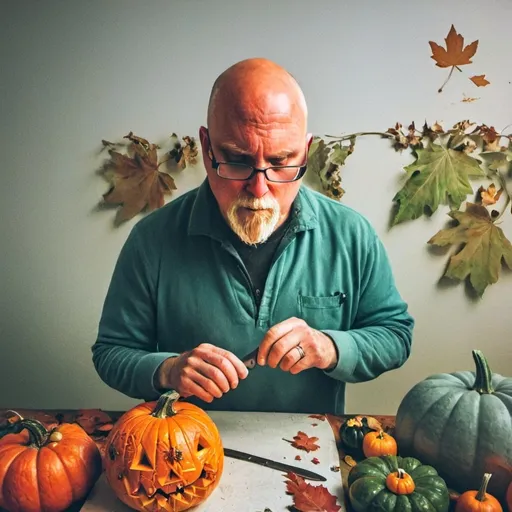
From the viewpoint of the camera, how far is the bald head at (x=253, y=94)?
1.08m

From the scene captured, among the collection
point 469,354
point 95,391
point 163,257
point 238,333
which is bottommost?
point 95,391

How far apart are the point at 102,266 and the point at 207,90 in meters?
0.65

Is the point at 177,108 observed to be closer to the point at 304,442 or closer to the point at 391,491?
the point at 304,442

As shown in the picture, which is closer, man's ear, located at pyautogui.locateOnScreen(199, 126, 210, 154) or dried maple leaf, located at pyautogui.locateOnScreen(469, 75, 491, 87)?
man's ear, located at pyautogui.locateOnScreen(199, 126, 210, 154)

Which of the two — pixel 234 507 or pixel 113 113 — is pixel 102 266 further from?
pixel 234 507

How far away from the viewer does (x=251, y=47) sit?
1656 mm

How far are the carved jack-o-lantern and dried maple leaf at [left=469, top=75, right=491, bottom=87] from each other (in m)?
1.33

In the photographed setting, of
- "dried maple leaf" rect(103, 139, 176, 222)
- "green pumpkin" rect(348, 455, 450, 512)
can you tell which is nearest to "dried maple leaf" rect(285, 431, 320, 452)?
"green pumpkin" rect(348, 455, 450, 512)

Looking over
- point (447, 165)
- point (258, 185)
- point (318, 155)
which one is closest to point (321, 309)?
point (258, 185)

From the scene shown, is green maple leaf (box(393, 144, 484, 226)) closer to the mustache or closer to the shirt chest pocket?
the shirt chest pocket

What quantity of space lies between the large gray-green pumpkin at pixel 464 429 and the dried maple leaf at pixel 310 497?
0.66ft

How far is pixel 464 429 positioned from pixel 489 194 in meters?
0.97

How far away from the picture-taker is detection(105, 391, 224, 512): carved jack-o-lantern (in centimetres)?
87

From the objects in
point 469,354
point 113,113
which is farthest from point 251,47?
point 469,354
